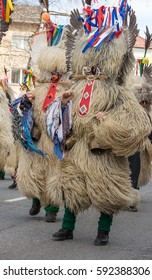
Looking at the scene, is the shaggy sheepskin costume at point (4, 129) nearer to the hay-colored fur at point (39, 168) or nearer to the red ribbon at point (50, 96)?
the hay-colored fur at point (39, 168)

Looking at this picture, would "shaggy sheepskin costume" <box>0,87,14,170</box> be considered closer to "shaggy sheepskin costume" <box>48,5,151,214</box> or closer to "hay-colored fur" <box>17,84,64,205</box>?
"hay-colored fur" <box>17,84,64,205</box>

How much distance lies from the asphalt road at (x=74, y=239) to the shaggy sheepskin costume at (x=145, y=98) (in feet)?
3.90

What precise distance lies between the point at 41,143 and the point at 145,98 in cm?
268

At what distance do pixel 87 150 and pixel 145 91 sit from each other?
3849 millimetres

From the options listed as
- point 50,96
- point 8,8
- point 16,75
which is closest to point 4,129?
point 50,96

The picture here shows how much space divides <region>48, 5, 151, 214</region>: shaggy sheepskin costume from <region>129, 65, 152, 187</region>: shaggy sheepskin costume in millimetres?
3251

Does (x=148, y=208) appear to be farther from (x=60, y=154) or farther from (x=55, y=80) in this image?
(x=60, y=154)

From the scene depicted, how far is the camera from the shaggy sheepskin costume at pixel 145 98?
1039 centimetres

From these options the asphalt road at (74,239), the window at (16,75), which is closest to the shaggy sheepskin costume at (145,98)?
the asphalt road at (74,239)

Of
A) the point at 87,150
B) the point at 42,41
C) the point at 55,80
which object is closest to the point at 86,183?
the point at 87,150

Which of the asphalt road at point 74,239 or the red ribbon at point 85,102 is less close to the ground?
the red ribbon at point 85,102

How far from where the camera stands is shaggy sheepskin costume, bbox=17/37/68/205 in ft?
26.4

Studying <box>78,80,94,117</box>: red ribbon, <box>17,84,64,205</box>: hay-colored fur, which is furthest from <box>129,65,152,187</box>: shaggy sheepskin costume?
<box>78,80,94,117</box>: red ribbon

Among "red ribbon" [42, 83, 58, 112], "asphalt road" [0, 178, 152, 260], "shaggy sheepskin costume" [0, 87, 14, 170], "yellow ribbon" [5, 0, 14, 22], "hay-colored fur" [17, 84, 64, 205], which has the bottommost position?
"asphalt road" [0, 178, 152, 260]
